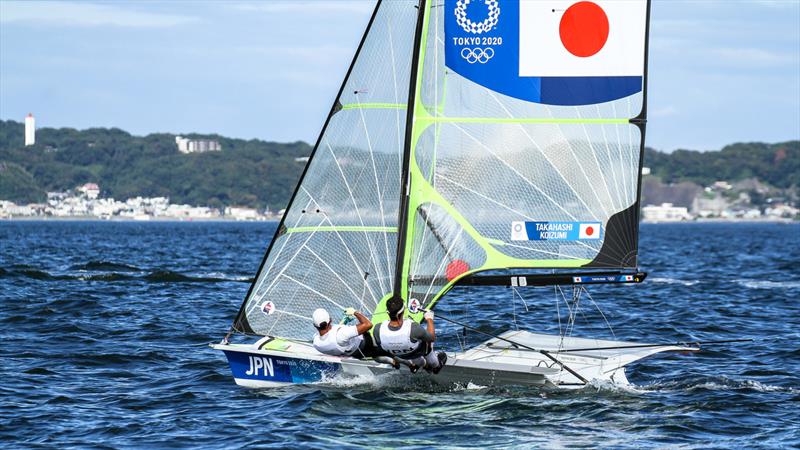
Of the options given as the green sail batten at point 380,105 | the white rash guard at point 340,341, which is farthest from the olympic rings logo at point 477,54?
the white rash guard at point 340,341

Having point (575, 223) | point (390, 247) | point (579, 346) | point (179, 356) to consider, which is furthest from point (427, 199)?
point (179, 356)

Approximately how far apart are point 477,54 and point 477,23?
0.43 meters

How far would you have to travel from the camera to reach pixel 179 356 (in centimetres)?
2053

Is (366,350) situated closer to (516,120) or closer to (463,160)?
(463,160)

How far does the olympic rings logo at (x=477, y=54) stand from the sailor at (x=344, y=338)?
3868 millimetres

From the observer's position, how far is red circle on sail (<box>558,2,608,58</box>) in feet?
53.9

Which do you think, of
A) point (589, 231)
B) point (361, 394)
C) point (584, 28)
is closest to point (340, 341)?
point (361, 394)

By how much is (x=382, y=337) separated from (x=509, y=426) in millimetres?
2185

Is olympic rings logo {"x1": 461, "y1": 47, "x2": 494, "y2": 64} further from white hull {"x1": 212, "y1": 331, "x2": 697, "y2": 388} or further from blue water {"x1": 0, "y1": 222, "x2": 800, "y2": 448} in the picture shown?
blue water {"x1": 0, "y1": 222, "x2": 800, "y2": 448}

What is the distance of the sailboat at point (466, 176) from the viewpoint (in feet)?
54.1

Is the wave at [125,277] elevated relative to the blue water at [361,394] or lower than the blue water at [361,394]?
lower

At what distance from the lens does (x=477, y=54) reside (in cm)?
1662

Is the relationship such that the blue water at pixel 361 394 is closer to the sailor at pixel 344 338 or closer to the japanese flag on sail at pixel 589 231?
the sailor at pixel 344 338

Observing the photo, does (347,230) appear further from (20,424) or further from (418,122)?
(20,424)
